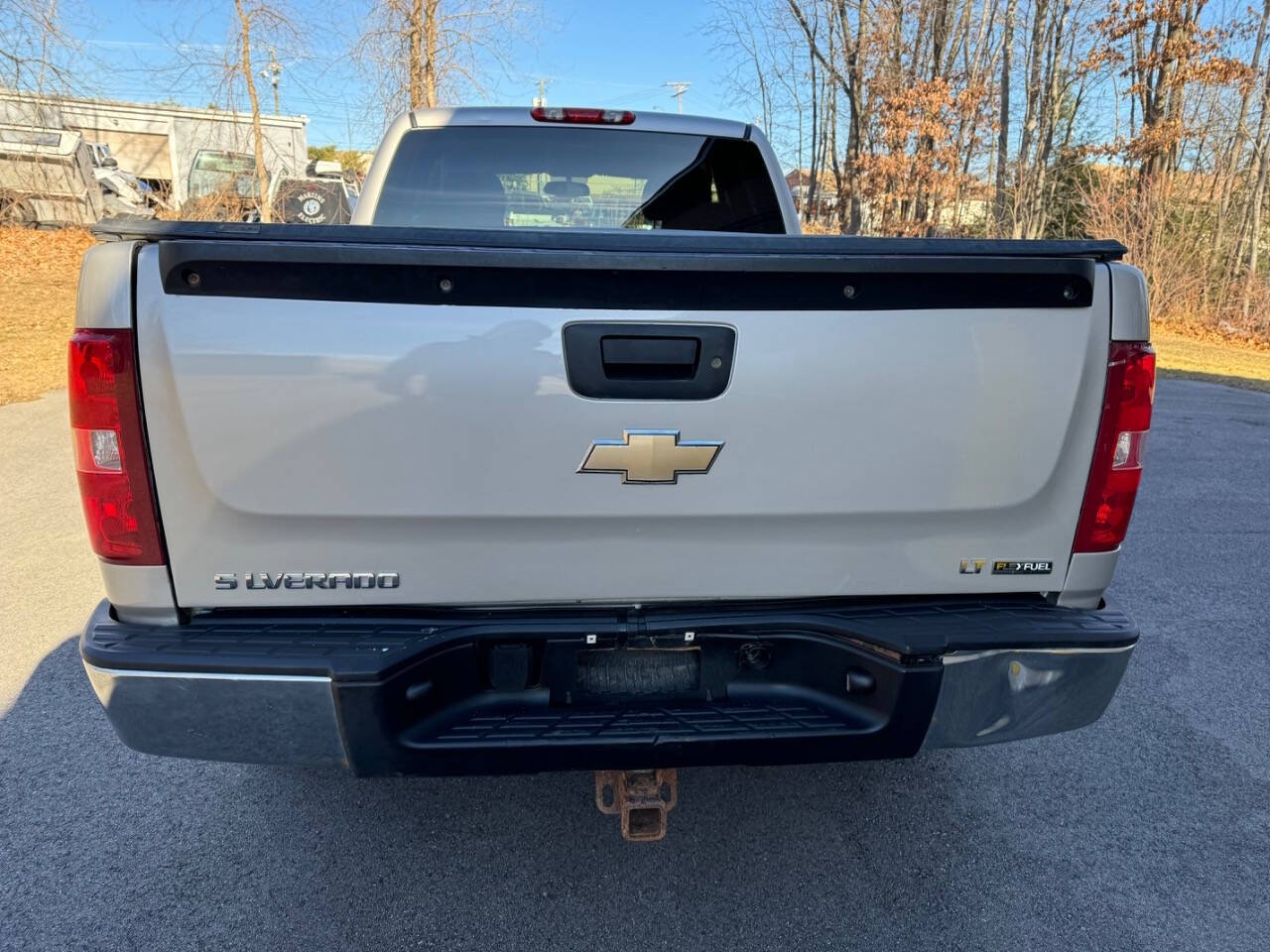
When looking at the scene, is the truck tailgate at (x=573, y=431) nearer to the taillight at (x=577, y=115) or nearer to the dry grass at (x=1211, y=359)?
the taillight at (x=577, y=115)

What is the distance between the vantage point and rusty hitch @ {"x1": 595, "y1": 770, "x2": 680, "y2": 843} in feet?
7.39

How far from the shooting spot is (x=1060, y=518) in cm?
212

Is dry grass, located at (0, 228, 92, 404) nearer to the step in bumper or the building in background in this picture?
the building in background

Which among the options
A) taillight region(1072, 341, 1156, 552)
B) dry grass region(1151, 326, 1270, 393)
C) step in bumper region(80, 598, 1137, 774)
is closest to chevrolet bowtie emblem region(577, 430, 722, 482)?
step in bumper region(80, 598, 1137, 774)

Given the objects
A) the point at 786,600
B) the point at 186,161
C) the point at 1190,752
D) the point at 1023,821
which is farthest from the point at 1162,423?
the point at 186,161

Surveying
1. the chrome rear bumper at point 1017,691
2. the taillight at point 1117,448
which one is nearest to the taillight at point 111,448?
the chrome rear bumper at point 1017,691

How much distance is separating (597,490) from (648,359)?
1.02 ft

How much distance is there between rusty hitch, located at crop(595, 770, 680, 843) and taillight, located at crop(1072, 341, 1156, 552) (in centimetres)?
120

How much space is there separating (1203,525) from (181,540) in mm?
6202

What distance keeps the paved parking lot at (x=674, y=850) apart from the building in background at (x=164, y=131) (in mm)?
13182

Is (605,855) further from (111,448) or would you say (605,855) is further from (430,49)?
(430,49)

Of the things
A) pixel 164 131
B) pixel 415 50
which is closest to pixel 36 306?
pixel 415 50

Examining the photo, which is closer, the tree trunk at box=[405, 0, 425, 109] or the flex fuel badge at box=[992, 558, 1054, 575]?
the flex fuel badge at box=[992, 558, 1054, 575]

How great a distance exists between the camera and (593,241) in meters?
1.94
